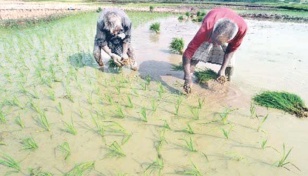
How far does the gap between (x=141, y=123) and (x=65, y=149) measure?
35.8 inches

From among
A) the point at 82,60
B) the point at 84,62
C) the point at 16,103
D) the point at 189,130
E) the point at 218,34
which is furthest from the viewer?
the point at 82,60

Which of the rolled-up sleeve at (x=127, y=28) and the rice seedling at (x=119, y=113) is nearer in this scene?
the rice seedling at (x=119, y=113)

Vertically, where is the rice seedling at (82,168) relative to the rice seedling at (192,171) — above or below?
below

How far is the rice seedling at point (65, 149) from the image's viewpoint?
244 centimetres

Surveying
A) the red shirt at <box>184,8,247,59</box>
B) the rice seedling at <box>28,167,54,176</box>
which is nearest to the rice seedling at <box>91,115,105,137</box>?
the rice seedling at <box>28,167,54,176</box>

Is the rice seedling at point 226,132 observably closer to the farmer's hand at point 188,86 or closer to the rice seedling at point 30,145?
the farmer's hand at point 188,86

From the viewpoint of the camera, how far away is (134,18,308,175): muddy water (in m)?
2.52

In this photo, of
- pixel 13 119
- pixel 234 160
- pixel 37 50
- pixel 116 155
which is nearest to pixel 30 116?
pixel 13 119

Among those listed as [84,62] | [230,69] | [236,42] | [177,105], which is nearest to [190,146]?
[177,105]

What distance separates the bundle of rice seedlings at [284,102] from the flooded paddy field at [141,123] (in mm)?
122

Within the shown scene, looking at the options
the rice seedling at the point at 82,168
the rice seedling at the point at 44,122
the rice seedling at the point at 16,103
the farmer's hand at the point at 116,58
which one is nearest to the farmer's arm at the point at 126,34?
the farmer's hand at the point at 116,58

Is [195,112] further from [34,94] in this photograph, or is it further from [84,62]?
[84,62]

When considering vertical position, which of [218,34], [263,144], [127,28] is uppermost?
[218,34]

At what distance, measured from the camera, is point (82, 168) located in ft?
7.37
